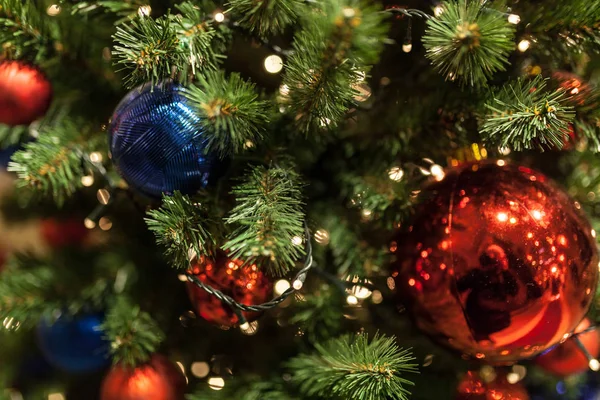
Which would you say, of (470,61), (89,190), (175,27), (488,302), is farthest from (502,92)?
(89,190)

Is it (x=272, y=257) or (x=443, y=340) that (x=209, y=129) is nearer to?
(x=272, y=257)

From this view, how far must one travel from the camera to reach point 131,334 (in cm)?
55

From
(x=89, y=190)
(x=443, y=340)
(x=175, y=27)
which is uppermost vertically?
(x=175, y=27)

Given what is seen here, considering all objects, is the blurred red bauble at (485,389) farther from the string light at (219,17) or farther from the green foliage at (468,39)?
the string light at (219,17)

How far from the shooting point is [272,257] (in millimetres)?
390

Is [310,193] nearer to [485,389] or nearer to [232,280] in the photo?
[232,280]

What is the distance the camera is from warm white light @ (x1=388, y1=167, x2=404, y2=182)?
1.79ft

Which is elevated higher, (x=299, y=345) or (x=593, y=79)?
(x=593, y=79)

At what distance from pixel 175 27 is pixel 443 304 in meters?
0.35

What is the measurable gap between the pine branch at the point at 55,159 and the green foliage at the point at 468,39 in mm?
403

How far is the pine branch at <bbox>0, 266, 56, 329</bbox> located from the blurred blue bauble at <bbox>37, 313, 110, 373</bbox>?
0.10 ft

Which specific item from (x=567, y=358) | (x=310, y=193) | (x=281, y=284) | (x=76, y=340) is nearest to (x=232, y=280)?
(x=281, y=284)

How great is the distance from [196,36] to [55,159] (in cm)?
24

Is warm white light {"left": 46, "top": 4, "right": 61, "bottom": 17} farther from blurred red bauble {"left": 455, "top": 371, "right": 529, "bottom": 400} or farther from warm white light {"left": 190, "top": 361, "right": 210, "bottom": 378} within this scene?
blurred red bauble {"left": 455, "top": 371, "right": 529, "bottom": 400}
